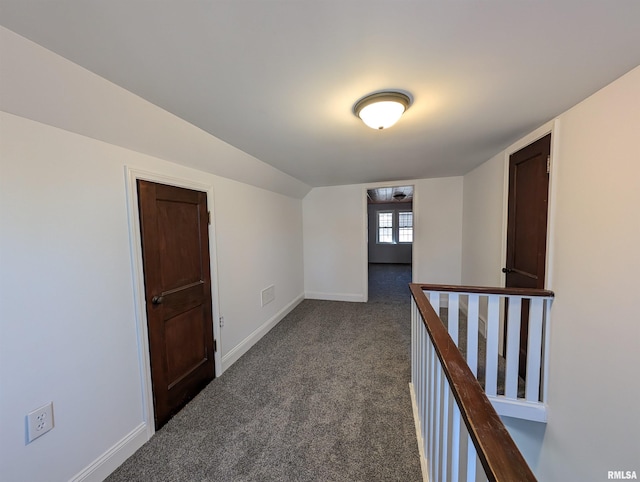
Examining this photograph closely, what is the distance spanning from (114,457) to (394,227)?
8.61m

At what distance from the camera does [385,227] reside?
9070 millimetres

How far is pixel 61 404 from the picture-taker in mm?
1304

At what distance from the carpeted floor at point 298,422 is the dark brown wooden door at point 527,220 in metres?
1.35

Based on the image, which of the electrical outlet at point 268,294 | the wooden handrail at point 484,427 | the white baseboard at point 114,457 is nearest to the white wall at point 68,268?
the white baseboard at point 114,457

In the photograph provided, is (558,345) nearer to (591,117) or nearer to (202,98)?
(591,117)

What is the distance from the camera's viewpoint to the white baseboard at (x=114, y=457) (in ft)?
4.58

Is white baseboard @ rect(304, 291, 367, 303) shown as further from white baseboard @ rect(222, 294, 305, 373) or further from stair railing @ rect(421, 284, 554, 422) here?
stair railing @ rect(421, 284, 554, 422)

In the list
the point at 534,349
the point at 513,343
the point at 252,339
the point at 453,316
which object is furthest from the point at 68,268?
the point at 534,349

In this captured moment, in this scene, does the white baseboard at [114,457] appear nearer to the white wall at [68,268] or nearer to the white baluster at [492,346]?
the white wall at [68,268]

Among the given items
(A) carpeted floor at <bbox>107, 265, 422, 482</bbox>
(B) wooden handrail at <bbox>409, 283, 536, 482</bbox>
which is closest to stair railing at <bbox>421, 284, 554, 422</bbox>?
(A) carpeted floor at <bbox>107, 265, 422, 482</bbox>

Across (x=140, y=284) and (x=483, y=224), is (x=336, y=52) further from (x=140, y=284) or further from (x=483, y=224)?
(x=483, y=224)

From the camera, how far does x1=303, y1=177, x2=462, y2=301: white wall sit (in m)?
4.07

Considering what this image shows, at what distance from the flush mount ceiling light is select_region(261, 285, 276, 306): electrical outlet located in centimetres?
256

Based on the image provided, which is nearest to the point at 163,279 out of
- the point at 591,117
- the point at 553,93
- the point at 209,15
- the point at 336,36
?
the point at 209,15
